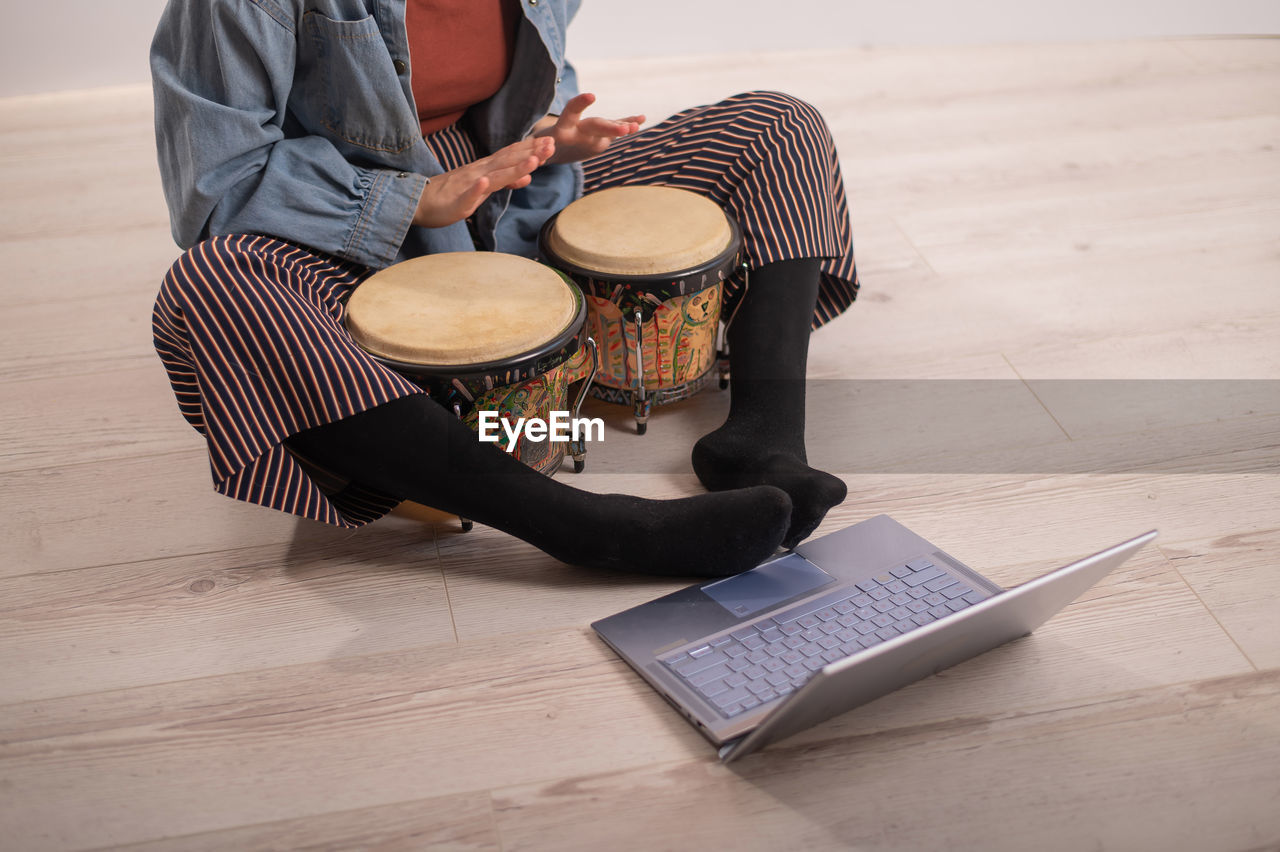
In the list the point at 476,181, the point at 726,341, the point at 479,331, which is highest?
the point at 476,181

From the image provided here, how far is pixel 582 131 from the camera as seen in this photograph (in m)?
1.50

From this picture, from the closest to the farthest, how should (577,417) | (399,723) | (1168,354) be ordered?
(399,723) → (577,417) → (1168,354)

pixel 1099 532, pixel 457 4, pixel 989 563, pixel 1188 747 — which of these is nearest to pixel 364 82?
pixel 457 4

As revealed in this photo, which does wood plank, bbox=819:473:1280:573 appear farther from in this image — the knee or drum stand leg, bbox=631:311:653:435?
the knee

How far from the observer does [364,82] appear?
1.36 metres

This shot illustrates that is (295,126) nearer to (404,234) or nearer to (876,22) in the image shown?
(404,234)

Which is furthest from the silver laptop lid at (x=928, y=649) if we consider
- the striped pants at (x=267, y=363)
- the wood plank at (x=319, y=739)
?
the striped pants at (x=267, y=363)

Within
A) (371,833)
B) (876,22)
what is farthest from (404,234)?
(876,22)

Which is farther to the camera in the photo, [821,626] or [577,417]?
[577,417]

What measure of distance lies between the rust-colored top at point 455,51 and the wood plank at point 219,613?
0.57 m

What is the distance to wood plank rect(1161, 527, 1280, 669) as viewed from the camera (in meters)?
1.22

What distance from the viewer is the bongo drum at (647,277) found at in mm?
1398

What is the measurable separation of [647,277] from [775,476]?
0.93 ft

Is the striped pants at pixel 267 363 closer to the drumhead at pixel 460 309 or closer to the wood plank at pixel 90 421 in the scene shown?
the drumhead at pixel 460 309
